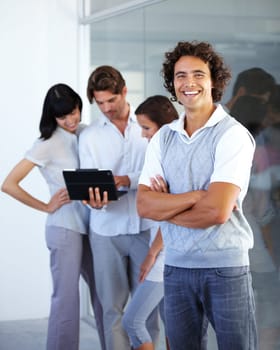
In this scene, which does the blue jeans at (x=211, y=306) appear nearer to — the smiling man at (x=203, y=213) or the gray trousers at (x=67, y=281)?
the smiling man at (x=203, y=213)

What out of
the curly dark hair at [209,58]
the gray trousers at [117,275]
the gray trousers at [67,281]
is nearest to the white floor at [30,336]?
the gray trousers at [67,281]

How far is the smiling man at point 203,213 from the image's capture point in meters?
3.10

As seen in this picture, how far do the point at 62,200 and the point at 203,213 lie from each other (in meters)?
1.60

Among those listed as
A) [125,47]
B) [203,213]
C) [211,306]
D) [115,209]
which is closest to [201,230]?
[203,213]

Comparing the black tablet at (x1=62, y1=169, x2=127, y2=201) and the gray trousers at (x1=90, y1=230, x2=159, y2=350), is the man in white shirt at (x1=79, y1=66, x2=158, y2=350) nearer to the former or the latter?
the gray trousers at (x1=90, y1=230, x2=159, y2=350)

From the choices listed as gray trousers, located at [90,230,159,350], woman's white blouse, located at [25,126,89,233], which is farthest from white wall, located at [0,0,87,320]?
gray trousers, located at [90,230,159,350]

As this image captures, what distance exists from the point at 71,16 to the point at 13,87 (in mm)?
675

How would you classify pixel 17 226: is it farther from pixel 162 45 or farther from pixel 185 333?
pixel 185 333

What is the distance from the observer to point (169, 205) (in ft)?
10.6

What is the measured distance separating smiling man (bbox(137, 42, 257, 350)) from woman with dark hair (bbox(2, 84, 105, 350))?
4.15ft

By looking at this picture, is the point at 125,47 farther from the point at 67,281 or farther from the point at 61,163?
the point at 67,281

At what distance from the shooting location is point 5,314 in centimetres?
668

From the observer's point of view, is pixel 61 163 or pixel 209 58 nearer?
pixel 209 58

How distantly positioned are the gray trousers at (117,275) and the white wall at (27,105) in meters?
2.23
